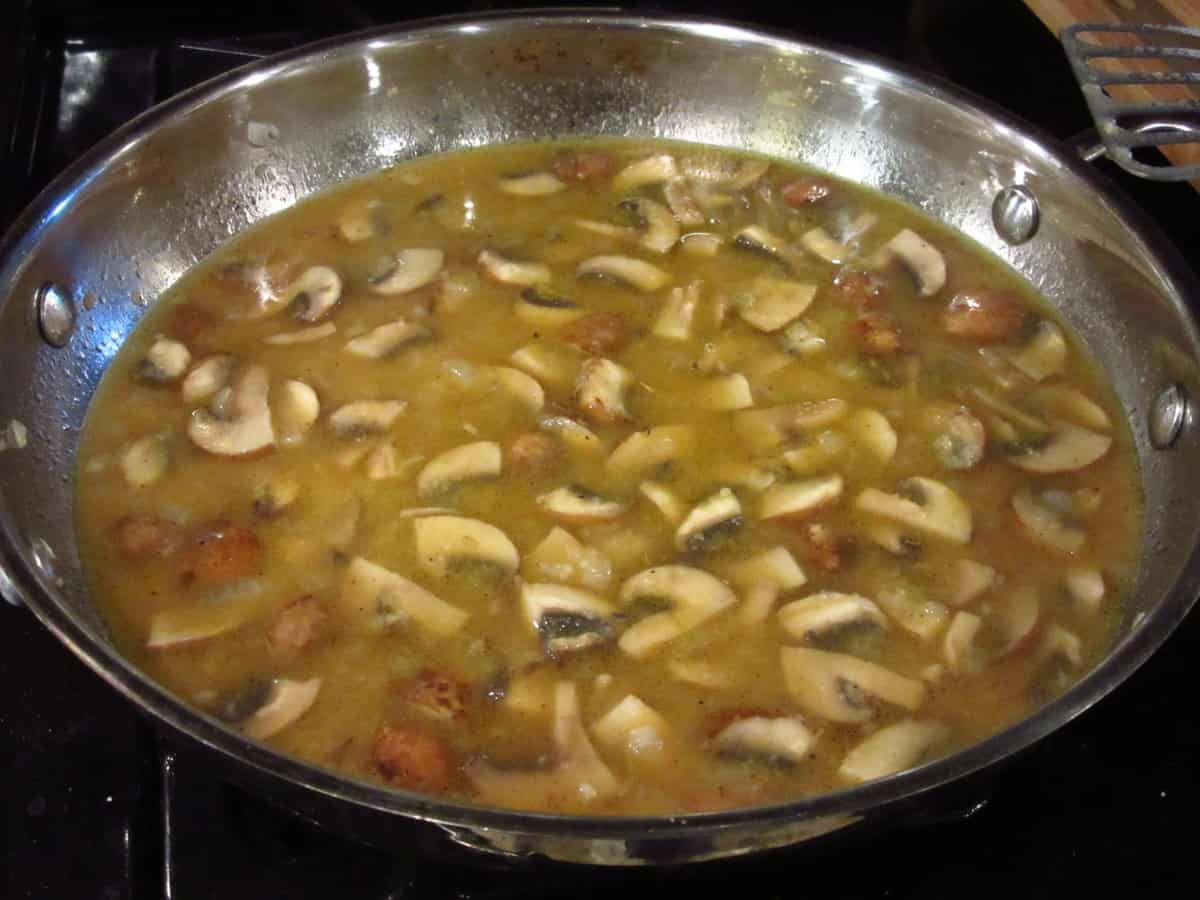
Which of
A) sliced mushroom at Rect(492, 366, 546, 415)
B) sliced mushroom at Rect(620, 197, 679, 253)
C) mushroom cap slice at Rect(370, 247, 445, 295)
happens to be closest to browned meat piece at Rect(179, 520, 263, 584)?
sliced mushroom at Rect(492, 366, 546, 415)

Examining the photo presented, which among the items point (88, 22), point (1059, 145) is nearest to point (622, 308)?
point (1059, 145)

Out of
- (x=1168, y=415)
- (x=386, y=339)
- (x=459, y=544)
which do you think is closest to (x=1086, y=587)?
(x=1168, y=415)

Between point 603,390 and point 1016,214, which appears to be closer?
point 603,390

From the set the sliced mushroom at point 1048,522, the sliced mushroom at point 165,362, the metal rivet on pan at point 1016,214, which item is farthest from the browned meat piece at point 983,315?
the sliced mushroom at point 165,362

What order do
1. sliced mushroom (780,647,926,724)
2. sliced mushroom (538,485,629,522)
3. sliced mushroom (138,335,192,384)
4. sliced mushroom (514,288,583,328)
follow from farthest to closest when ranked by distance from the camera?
sliced mushroom (514,288,583,328) → sliced mushroom (138,335,192,384) → sliced mushroom (538,485,629,522) → sliced mushroom (780,647,926,724)

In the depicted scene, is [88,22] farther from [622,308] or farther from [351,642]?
[351,642]

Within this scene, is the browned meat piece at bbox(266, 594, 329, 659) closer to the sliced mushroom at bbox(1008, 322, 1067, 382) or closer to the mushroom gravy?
the mushroom gravy

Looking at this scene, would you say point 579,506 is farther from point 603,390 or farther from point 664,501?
point 603,390
